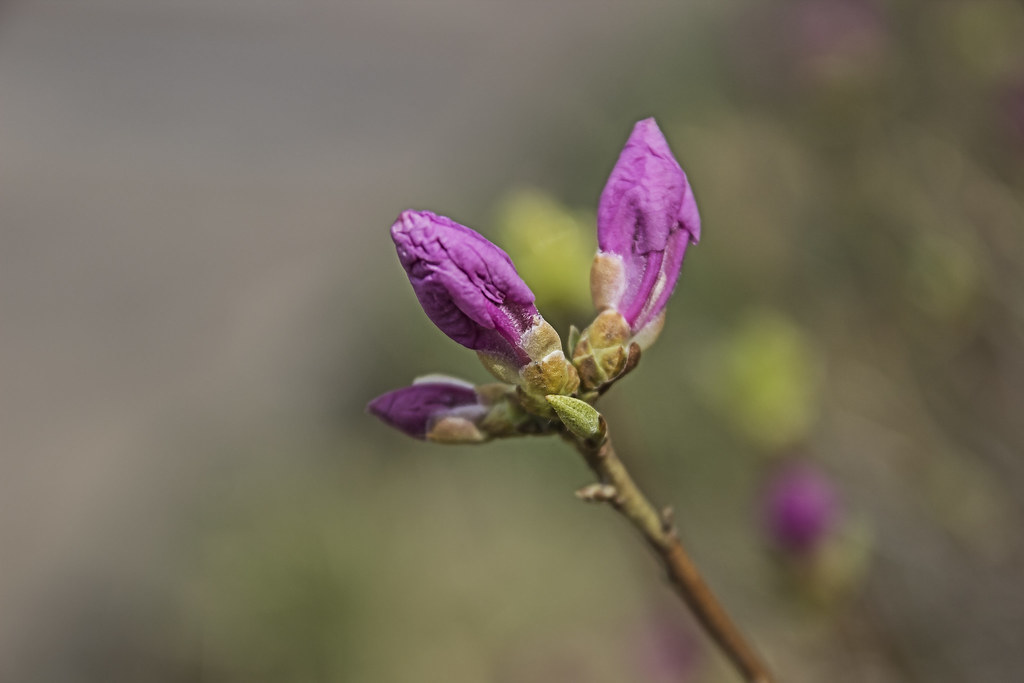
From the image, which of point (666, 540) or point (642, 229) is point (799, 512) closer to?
point (666, 540)

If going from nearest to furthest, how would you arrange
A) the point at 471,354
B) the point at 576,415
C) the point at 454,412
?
the point at 576,415 → the point at 454,412 → the point at 471,354

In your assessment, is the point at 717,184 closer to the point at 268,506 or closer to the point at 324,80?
the point at 268,506

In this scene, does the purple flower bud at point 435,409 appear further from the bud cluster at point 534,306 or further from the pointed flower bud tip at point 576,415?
the pointed flower bud tip at point 576,415

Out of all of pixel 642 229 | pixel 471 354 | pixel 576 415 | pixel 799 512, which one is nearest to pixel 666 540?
pixel 576 415

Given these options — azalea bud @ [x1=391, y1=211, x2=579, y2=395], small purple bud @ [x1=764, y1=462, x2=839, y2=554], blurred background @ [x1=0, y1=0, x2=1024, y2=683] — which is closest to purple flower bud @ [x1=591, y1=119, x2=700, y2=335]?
azalea bud @ [x1=391, y1=211, x2=579, y2=395]

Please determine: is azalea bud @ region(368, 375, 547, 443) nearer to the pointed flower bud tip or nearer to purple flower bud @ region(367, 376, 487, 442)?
purple flower bud @ region(367, 376, 487, 442)
